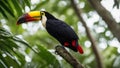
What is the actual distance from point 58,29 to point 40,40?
3.42m

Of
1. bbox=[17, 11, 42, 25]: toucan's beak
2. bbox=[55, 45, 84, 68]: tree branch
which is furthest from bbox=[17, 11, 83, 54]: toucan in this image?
bbox=[55, 45, 84, 68]: tree branch

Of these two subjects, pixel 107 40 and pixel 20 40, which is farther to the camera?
pixel 107 40

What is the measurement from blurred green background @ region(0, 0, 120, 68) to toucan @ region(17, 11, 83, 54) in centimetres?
10

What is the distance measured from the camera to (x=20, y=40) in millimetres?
2826

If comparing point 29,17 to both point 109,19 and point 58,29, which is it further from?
point 109,19

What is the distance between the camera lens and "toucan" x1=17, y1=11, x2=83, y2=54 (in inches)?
126

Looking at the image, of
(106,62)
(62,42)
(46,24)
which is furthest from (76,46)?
(106,62)

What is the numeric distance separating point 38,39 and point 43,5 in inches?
47.1

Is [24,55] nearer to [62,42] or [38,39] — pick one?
[62,42]

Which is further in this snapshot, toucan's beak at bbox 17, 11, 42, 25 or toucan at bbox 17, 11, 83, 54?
toucan's beak at bbox 17, 11, 42, 25

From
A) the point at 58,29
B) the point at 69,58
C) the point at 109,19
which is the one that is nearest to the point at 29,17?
the point at 58,29

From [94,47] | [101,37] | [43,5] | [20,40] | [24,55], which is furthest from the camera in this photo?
[101,37]

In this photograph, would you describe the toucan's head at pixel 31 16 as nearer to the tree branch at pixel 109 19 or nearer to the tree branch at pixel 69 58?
the tree branch at pixel 109 19

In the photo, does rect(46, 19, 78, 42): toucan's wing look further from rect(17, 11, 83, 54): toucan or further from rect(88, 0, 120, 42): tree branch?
rect(88, 0, 120, 42): tree branch
